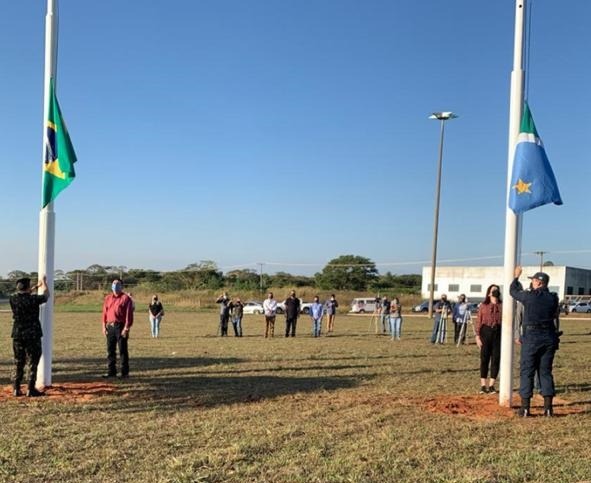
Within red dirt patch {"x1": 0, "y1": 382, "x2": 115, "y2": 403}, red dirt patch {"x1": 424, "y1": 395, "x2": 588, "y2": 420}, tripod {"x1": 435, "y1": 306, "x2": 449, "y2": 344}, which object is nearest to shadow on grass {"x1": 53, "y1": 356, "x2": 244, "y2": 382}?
red dirt patch {"x1": 0, "y1": 382, "x2": 115, "y2": 403}

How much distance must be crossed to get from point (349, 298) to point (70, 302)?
1123 inches

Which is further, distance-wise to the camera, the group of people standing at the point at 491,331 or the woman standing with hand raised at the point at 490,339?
the woman standing with hand raised at the point at 490,339

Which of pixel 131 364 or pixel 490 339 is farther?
pixel 131 364

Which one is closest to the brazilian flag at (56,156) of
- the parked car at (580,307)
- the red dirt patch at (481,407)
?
the red dirt patch at (481,407)

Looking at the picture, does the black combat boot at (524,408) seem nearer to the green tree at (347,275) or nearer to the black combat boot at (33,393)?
the black combat boot at (33,393)

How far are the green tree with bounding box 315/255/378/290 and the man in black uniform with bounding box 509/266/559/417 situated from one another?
278ft

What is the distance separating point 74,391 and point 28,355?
3.08 feet

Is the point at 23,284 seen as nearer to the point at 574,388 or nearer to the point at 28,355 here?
the point at 28,355

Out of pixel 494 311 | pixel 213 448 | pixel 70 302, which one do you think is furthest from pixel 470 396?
pixel 70 302

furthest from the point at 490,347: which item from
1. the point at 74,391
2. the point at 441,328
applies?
the point at 441,328

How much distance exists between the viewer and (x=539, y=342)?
830 centimetres

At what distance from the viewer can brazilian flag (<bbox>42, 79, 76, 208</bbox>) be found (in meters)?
9.84

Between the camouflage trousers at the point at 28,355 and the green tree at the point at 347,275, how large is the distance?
3303 inches

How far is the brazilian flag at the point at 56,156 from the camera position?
984cm
